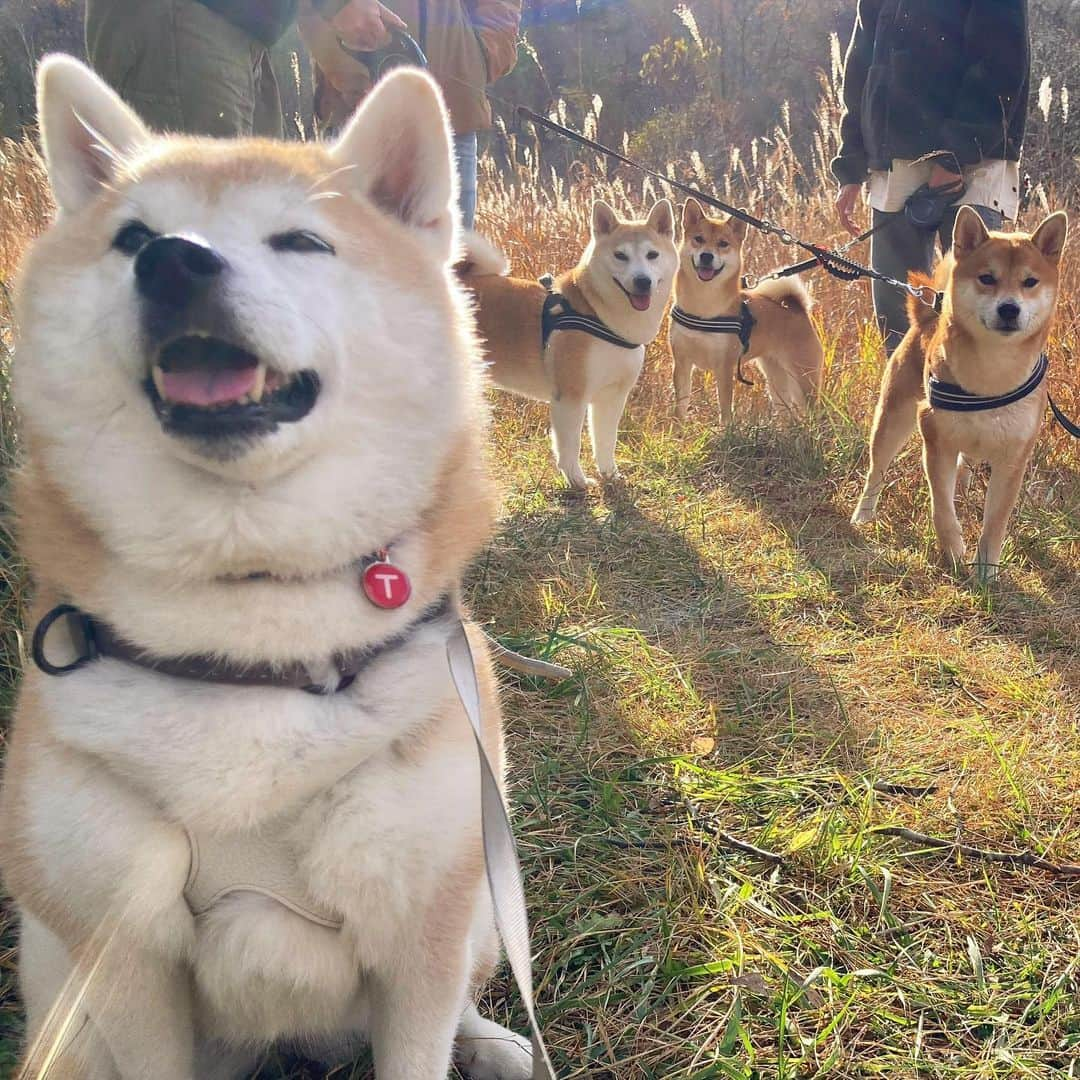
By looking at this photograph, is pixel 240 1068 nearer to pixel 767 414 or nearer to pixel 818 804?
pixel 818 804

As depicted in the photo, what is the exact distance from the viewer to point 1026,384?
3311 mm

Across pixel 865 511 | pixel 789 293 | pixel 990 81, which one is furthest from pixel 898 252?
pixel 865 511

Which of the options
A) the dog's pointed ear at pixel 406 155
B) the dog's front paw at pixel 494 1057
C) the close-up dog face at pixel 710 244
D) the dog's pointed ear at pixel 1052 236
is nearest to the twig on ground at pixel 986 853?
the dog's front paw at pixel 494 1057

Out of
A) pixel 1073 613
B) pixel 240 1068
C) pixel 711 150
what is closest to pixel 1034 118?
pixel 711 150

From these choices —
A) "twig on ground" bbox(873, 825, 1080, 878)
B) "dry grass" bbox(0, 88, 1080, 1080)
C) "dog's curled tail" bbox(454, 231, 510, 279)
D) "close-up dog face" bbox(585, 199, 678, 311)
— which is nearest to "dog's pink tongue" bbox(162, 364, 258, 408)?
"dry grass" bbox(0, 88, 1080, 1080)

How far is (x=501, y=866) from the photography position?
42.9 inches

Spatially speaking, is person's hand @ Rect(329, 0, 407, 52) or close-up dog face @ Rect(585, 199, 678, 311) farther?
close-up dog face @ Rect(585, 199, 678, 311)

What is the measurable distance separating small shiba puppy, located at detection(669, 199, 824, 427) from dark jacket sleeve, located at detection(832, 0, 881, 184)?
924mm

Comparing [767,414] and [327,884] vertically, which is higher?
[327,884]

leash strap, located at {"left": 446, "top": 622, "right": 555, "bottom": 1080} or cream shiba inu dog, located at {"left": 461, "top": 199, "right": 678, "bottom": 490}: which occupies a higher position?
leash strap, located at {"left": 446, "top": 622, "right": 555, "bottom": 1080}

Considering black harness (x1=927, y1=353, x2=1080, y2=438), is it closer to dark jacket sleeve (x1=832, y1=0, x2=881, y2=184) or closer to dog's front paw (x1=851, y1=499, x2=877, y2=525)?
dog's front paw (x1=851, y1=499, x2=877, y2=525)

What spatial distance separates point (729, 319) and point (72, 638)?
193 inches

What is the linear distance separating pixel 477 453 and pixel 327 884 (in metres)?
0.61

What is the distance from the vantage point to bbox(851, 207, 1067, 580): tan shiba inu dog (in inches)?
129
